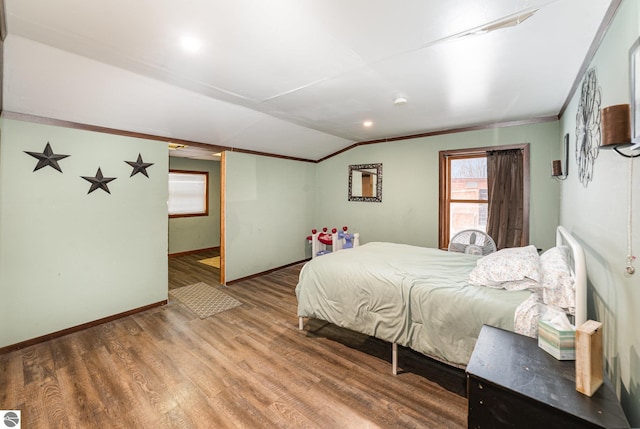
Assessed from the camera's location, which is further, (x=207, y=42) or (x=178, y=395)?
(x=178, y=395)

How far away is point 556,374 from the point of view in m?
1.13

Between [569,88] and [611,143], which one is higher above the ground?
[569,88]

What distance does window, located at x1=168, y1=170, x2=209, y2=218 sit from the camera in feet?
20.2

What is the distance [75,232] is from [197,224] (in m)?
3.76

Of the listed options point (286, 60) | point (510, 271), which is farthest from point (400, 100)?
point (510, 271)

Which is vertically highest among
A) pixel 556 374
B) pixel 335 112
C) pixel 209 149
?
pixel 335 112

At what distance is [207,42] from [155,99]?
1286mm

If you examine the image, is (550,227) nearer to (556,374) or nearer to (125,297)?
(556,374)

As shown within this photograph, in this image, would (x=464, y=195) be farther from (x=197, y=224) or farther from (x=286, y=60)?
(x=197, y=224)

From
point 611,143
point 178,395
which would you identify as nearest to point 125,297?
point 178,395

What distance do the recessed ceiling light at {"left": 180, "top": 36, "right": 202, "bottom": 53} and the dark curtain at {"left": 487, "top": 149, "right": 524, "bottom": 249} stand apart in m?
3.74

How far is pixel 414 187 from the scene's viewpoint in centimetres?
448

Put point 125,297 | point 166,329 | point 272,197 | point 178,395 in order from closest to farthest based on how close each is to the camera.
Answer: point 178,395
point 166,329
point 125,297
point 272,197

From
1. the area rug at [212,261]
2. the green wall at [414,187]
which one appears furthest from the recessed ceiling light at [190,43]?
the area rug at [212,261]
